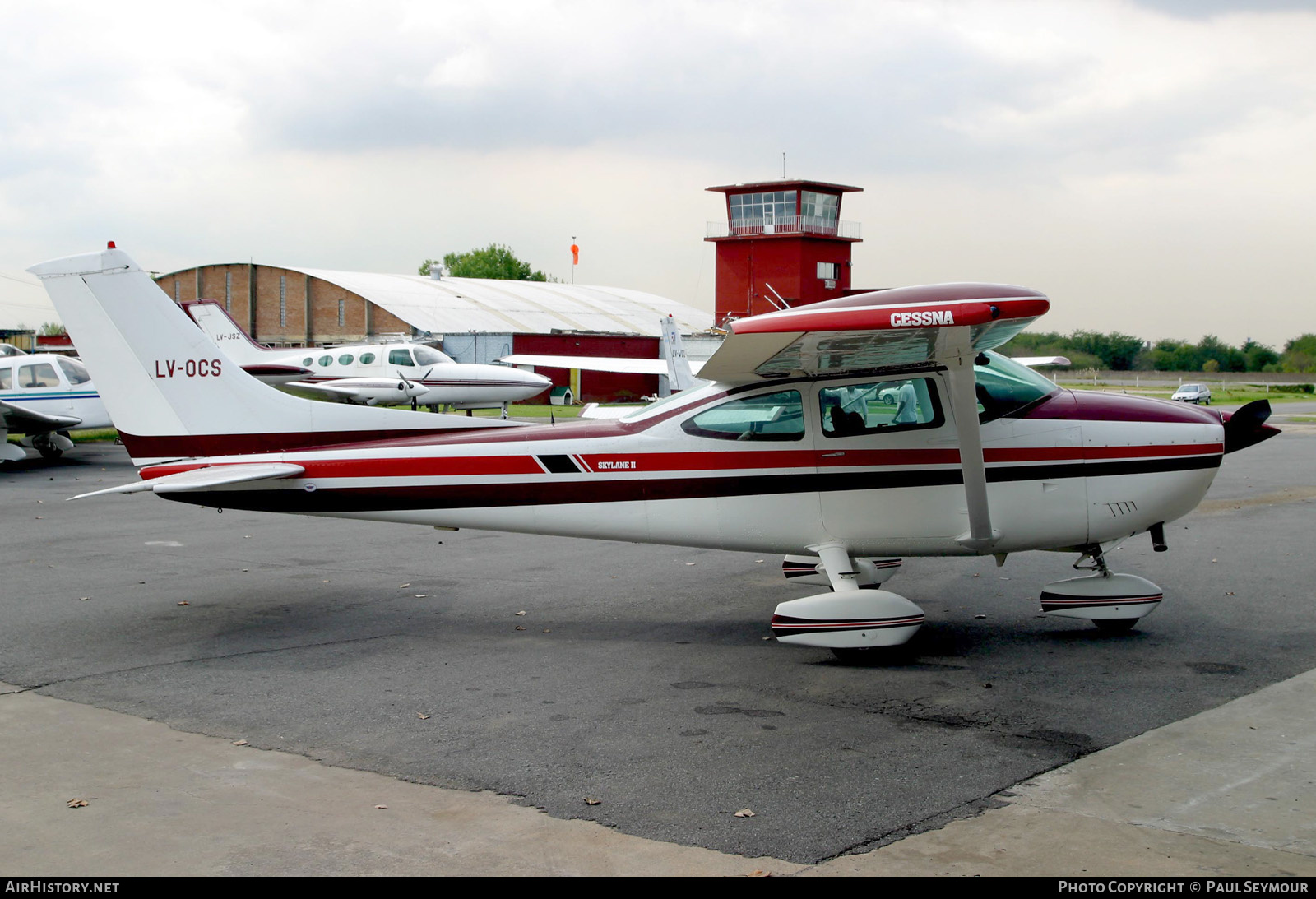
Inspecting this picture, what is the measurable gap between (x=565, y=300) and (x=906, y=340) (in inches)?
2268

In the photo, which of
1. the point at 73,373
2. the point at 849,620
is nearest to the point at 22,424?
the point at 73,373

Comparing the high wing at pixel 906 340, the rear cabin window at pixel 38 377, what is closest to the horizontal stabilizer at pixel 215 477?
the high wing at pixel 906 340

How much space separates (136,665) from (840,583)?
4.61 m

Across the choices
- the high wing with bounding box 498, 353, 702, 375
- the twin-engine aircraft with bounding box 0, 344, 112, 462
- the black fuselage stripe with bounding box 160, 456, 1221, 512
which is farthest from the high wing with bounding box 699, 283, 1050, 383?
the high wing with bounding box 498, 353, 702, 375

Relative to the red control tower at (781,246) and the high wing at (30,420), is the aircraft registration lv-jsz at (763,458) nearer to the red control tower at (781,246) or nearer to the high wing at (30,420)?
the high wing at (30,420)

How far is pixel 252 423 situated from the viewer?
8133 mm

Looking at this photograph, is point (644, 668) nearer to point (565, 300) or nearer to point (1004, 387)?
point (1004, 387)

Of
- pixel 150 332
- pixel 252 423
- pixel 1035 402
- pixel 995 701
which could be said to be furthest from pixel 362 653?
pixel 1035 402

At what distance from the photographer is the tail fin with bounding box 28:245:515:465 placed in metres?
8.07

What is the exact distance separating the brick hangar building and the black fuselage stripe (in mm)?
42794

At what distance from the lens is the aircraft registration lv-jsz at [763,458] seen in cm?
734

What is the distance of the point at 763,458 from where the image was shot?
755 cm

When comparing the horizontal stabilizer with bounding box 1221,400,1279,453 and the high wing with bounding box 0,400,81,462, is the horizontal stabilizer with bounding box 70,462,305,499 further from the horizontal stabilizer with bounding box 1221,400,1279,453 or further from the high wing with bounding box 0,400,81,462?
the high wing with bounding box 0,400,81,462
